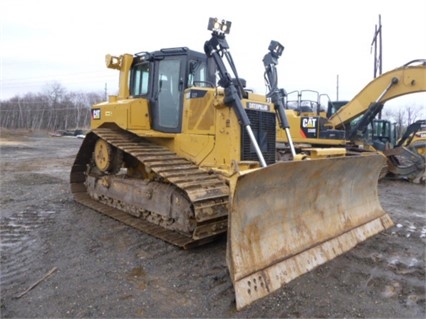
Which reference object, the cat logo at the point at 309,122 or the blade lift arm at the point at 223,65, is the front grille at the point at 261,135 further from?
the cat logo at the point at 309,122

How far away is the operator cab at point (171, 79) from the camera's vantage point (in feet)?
19.4

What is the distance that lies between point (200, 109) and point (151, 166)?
3.76ft

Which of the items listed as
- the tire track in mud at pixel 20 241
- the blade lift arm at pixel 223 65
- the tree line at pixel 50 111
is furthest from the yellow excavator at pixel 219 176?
the tree line at pixel 50 111

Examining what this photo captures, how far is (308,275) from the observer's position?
3906 millimetres

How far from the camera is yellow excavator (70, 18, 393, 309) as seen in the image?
3.79 meters

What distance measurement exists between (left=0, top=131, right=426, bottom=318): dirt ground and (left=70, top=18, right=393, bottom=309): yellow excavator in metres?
0.21

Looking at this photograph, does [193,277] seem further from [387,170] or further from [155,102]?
[387,170]

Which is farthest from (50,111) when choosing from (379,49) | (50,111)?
(379,49)

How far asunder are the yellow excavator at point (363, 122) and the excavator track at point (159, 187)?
197 inches

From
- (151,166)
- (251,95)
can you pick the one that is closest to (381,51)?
(251,95)

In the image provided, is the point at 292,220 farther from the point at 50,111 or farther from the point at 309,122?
the point at 50,111

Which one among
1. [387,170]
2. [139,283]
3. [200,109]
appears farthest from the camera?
[387,170]

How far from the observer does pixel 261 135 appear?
5.53m

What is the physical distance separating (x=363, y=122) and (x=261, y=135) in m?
7.13
